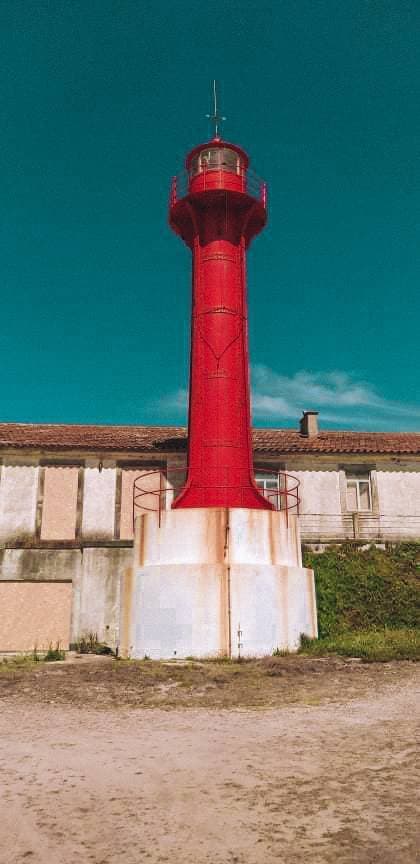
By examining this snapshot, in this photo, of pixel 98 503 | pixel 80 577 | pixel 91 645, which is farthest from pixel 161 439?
pixel 91 645

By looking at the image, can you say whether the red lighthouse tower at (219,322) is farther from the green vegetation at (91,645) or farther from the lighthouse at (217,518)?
the green vegetation at (91,645)

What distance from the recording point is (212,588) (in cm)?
1361

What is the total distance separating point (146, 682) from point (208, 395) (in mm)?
7192

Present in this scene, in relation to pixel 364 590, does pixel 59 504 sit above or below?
above

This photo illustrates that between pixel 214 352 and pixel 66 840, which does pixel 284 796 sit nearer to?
pixel 66 840

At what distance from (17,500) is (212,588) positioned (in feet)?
31.7

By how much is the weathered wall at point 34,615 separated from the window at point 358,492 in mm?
9970

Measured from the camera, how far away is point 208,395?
15.9 metres

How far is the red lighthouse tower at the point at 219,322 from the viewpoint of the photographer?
50.6 ft

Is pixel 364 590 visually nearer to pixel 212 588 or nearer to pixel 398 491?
pixel 398 491

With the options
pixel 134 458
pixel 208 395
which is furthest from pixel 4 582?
pixel 208 395

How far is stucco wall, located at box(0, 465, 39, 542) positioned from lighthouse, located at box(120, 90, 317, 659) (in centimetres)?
689

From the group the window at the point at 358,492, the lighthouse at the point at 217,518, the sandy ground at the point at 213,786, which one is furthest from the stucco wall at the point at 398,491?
the sandy ground at the point at 213,786

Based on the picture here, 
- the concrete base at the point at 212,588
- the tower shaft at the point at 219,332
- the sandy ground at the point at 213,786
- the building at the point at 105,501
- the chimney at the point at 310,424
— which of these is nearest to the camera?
the sandy ground at the point at 213,786
